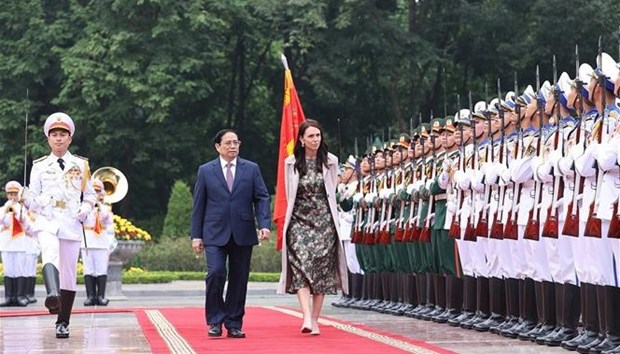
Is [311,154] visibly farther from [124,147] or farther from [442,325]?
[124,147]

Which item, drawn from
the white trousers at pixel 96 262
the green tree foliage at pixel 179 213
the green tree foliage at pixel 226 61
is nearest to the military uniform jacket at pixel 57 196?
the white trousers at pixel 96 262

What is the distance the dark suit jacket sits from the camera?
13859 mm

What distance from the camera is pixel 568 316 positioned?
12070mm

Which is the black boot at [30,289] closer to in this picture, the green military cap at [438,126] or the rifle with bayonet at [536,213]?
the green military cap at [438,126]

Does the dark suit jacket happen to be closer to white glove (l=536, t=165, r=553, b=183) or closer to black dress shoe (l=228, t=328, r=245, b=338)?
black dress shoe (l=228, t=328, r=245, b=338)

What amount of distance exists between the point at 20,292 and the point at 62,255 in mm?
10147

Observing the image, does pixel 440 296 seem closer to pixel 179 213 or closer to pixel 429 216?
pixel 429 216

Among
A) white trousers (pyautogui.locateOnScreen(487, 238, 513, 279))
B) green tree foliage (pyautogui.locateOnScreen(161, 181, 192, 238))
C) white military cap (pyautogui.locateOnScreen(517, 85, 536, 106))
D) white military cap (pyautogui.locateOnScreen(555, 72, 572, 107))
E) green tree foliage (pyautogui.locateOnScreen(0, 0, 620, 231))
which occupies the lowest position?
white trousers (pyautogui.locateOnScreen(487, 238, 513, 279))

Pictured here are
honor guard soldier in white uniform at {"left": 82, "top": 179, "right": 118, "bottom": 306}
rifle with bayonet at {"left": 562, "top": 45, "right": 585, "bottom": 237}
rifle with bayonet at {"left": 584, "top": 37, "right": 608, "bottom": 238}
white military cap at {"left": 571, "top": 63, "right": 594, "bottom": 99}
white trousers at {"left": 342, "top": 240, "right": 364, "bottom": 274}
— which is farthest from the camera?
honor guard soldier in white uniform at {"left": 82, "top": 179, "right": 118, "bottom": 306}

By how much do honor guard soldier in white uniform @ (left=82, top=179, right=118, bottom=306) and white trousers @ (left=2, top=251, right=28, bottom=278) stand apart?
1320 mm

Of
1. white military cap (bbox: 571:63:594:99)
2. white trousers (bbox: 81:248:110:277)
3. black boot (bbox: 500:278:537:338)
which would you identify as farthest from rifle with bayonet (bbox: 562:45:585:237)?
white trousers (bbox: 81:248:110:277)

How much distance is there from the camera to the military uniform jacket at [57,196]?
13320 mm

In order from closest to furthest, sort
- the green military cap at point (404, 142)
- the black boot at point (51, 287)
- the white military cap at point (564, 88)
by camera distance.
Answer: the white military cap at point (564, 88) → the black boot at point (51, 287) → the green military cap at point (404, 142)

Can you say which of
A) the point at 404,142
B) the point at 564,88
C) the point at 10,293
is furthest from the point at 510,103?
the point at 10,293
